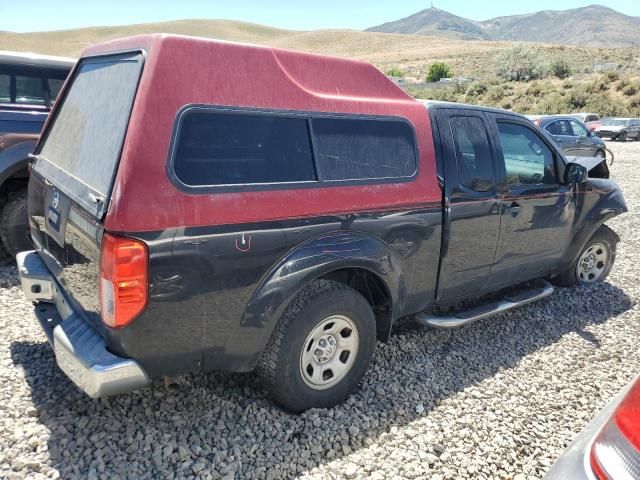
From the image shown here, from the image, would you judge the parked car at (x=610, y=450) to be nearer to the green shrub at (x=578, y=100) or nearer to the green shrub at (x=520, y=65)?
the green shrub at (x=578, y=100)

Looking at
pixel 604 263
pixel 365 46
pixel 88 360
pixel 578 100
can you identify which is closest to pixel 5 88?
pixel 88 360

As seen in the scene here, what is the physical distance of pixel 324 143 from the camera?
2891 mm

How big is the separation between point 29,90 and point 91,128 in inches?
123

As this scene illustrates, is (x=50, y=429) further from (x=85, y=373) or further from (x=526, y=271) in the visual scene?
(x=526, y=271)

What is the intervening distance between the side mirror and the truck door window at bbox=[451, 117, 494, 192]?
1043mm

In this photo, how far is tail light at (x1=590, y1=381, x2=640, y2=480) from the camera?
61.9 inches

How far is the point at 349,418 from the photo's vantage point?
3002 millimetres

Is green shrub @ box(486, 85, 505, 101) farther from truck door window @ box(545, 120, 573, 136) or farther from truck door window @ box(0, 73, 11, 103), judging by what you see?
truck door window @ box(0, 73, 11, 103)

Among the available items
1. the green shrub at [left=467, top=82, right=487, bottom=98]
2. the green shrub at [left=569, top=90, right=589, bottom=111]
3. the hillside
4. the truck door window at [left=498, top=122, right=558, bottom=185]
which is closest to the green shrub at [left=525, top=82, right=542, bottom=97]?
the green shrub at [left=569, top=90, right=589, bottom=111]

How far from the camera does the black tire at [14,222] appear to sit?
477cm

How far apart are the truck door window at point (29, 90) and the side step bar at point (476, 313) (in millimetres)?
4482

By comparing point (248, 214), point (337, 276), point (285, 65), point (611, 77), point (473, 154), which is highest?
point (611, 77)

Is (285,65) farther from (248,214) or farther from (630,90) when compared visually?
(630,90)

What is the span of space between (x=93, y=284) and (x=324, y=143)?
1454 millimetres
